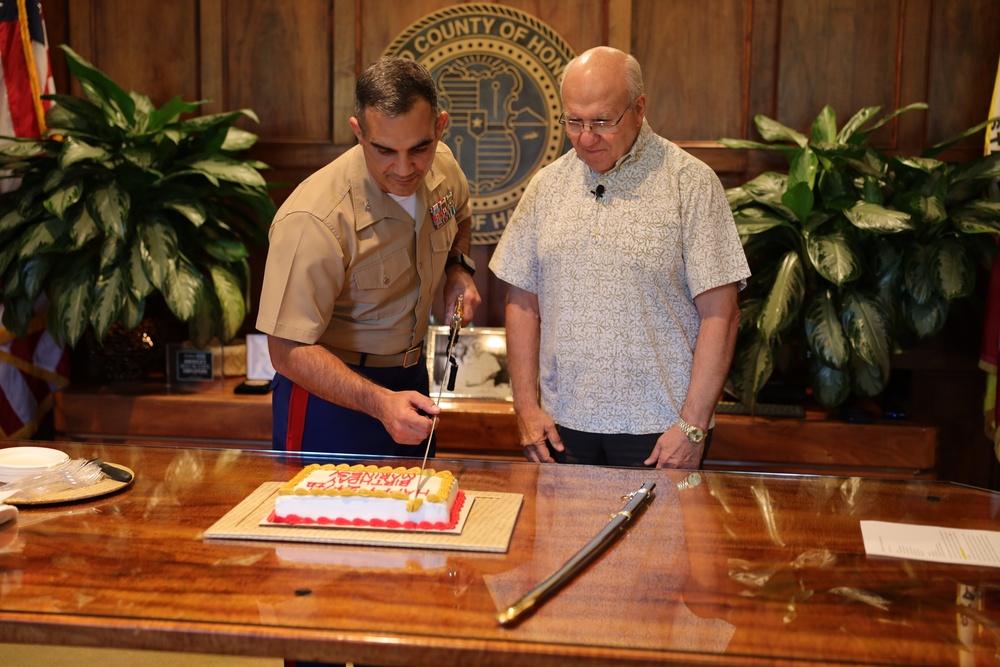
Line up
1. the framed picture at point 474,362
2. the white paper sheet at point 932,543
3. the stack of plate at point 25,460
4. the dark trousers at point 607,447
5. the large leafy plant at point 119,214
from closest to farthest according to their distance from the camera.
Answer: the white paper sheet at point 932,543 < the stack of plate at point 25,460 < the dark trousers at point 607,447 < the large leafy plant at point 119,214 < the framed picture at point 474,362

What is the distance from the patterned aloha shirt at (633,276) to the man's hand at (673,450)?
0.17 ft

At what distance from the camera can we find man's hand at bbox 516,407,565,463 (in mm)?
2225

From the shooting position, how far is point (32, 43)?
3.39 m

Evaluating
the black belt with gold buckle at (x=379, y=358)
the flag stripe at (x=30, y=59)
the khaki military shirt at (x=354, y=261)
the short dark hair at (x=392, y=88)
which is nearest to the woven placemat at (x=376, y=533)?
the khaki military shirt at (x=354, y=261)

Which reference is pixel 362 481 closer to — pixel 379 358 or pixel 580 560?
pixel 580 560

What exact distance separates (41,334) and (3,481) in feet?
6.35

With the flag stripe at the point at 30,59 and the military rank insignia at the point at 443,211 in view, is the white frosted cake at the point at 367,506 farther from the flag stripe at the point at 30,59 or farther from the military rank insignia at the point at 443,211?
the flag stripe at the point at 30,59

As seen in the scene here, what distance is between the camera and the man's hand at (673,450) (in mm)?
2137

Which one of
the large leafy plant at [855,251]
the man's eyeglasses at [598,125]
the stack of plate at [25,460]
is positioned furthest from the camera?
the large leafy plant at [855,251]

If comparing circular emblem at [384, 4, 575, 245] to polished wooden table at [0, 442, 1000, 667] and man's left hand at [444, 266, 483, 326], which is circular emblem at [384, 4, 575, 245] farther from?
polished wooden table at [0, 442, 1000, 667]

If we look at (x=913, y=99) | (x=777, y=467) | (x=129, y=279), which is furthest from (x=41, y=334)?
(x=913, y=99)

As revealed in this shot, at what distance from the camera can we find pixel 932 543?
148 cm

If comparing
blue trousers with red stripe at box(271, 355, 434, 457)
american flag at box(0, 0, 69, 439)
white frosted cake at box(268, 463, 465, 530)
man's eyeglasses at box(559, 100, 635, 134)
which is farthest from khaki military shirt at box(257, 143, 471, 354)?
american flag at box(0, 0, 69, 439)

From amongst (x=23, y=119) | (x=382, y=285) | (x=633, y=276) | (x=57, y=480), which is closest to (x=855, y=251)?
(x=633, y=276)
